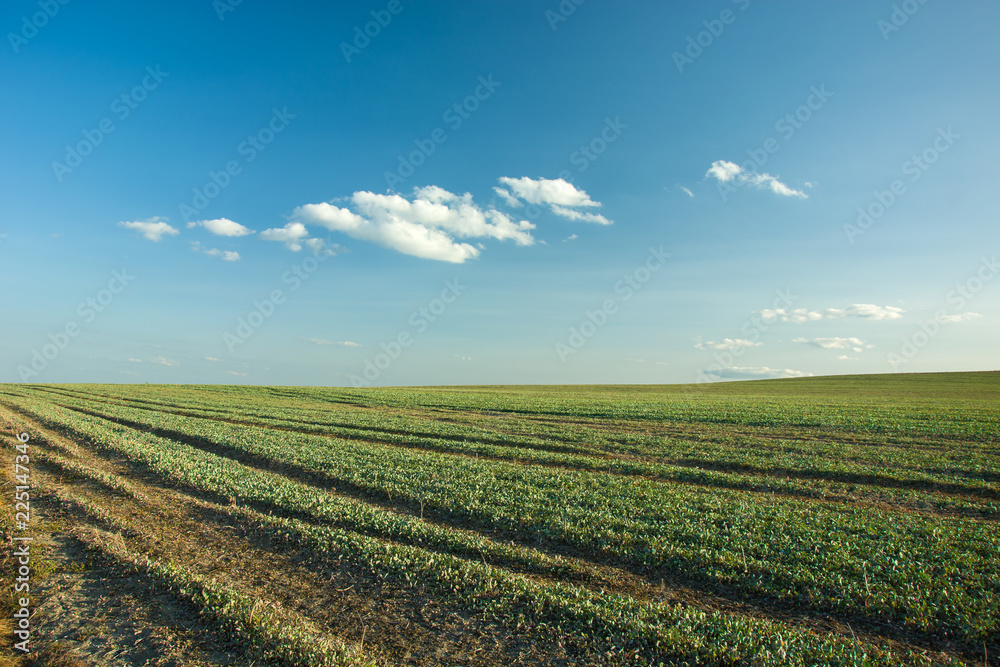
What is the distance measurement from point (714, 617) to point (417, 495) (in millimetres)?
9265

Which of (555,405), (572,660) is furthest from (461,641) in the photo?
(555,405)

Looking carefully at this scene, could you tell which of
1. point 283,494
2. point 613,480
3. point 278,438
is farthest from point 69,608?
point 278,438

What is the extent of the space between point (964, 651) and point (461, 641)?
7881 mm

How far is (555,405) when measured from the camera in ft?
167

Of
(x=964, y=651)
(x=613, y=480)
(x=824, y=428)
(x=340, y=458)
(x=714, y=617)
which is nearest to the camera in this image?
(x=964, y=651)

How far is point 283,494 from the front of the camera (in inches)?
569

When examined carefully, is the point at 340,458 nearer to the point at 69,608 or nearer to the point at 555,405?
the point at 69,608

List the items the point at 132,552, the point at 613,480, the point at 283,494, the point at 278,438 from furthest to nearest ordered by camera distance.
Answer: the point at 278,438
the point at 613,480
the point at 283,494
the point at 132,552

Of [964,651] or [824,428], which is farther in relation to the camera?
[824,428]

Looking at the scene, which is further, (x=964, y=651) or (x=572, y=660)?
(x=964, y=651)

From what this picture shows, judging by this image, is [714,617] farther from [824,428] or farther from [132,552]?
[824,428]

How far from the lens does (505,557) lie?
407 inches

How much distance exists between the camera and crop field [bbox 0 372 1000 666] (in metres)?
7.36

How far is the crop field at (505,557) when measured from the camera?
24.2 feet
